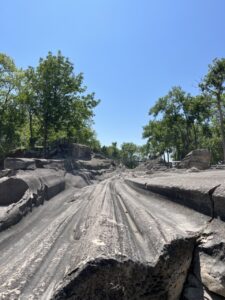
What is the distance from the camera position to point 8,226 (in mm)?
3938

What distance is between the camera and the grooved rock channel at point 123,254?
2.07 meters

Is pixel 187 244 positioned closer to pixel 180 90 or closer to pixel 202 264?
pixel 202 264

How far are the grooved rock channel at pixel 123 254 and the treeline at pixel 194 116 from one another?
23.8 metres

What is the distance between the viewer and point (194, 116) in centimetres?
3578

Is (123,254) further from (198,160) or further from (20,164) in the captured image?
(198,160)

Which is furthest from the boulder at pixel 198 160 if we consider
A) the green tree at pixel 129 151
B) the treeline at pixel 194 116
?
the green tree at pixel 129 151

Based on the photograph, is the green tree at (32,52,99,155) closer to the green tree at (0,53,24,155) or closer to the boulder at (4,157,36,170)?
the green tree at (0,53,24,155)

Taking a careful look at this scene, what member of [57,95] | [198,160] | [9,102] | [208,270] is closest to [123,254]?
[208,270]

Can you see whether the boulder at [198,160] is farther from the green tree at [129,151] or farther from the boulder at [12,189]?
the green tree at [129,151]

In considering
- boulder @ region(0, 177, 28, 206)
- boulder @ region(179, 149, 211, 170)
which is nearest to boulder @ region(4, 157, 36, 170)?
boulder @ region(0, 177, 28, 206)

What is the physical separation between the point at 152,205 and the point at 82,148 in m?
14.2

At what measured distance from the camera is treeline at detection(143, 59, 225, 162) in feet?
89.4

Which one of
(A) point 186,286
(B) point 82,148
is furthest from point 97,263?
(B) point 82,148

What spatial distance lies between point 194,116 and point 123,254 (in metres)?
35.2
